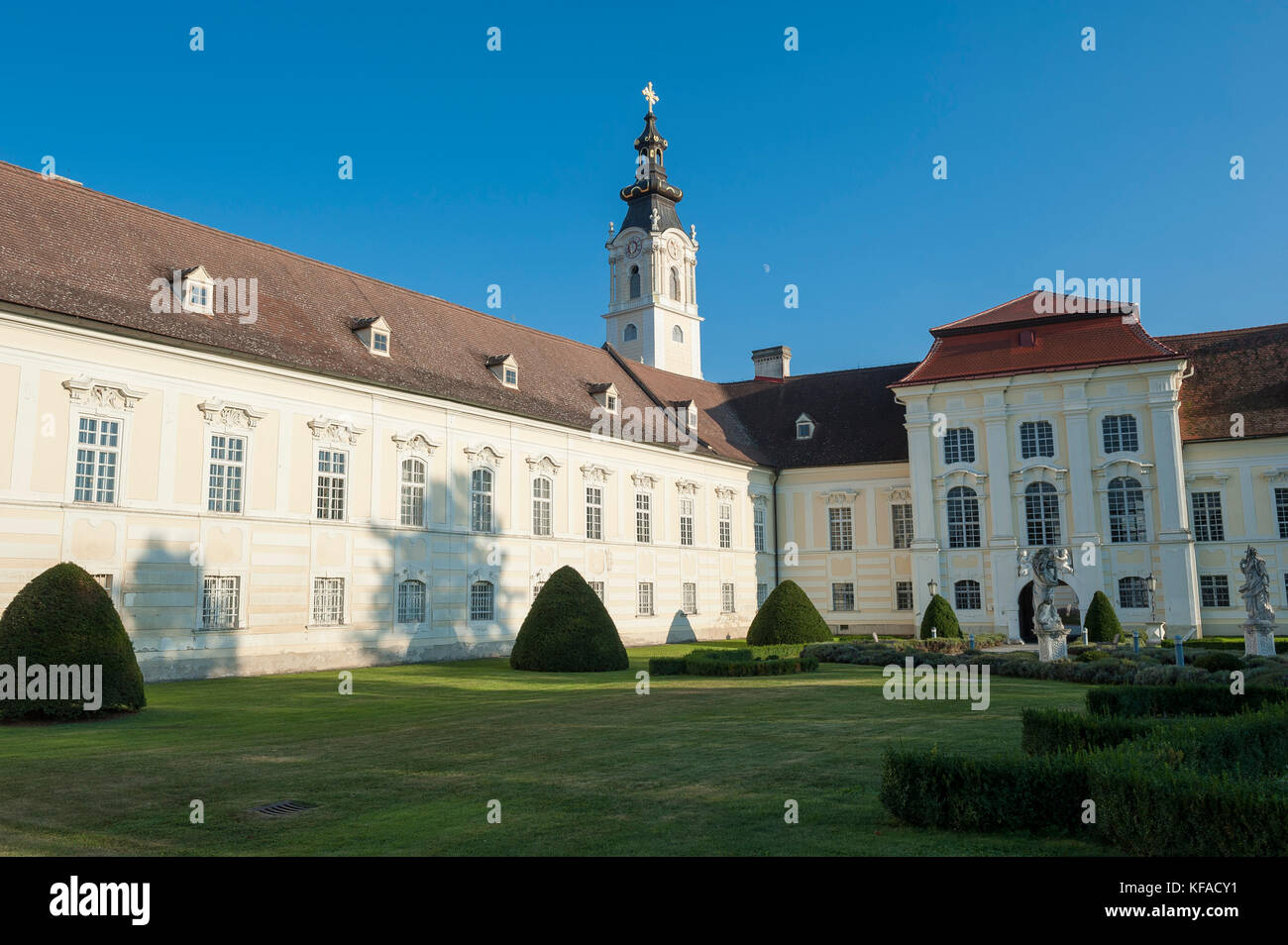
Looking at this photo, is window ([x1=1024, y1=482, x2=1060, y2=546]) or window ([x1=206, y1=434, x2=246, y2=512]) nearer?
window ([x1=206, y1=434, x2=246, y2=512])

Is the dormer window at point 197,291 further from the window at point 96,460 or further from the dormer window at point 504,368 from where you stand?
the dormer window at point 504,368

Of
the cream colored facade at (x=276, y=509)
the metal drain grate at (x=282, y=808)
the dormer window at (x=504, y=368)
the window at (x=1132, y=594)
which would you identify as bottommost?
the metal drain grate at (x=282, y=808)

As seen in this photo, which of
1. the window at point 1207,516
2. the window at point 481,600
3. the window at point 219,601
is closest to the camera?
the window at point 219,601

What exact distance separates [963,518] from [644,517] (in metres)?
13.7

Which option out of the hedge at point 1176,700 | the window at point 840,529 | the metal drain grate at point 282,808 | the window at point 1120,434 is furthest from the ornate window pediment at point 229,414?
the window at point 1120,434

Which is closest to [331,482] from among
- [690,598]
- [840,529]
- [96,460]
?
[96,460]

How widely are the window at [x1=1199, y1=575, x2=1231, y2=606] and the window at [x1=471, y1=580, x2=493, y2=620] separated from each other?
2733 centimetres

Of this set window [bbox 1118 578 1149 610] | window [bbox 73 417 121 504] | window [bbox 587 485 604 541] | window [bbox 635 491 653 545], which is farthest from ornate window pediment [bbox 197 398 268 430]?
window [bbox 1118 578 1149 610]

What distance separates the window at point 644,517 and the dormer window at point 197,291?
1794cm

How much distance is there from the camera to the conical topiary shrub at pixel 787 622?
30109mm

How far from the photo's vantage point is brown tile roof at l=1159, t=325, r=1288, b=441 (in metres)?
37.6

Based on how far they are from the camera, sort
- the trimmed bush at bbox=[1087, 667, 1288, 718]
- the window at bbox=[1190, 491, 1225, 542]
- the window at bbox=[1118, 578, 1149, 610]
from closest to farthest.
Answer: the trimmed bush at bbox=[1087, 667, 1288, 718] → the window at bbox=[1118, 578, 1149, 610] → the window at bbox=[1190, 491, 1225, 542]

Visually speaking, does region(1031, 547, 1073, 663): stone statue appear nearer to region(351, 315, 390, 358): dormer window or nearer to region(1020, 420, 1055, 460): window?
region(1020, 420, 1055, 460): window

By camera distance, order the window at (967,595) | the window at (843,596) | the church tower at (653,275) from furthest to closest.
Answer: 1. the church tower at (653,275)
2. the window at (843,596)
3. the window at (967,595)
